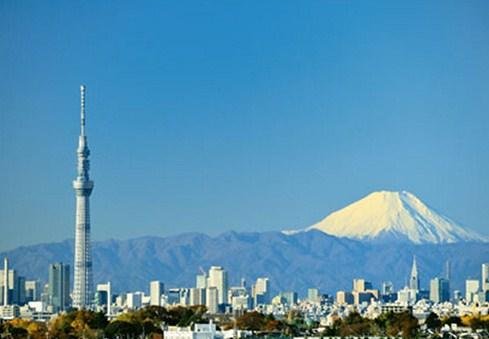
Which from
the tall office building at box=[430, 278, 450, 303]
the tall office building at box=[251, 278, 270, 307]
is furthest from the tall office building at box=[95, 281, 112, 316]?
the tall office building at box=[430, 278, 450, 303]

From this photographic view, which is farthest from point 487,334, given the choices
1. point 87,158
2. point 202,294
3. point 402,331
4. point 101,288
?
point 101,288

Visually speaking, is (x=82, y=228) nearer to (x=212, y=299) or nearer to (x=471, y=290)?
(x=212, y=299)

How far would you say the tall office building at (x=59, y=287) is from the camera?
135m

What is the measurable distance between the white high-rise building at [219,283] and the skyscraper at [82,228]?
2155 cm

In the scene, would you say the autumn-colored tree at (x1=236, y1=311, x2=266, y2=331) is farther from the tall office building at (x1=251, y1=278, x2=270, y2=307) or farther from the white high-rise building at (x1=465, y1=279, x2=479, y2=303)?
the white high-rise building at (x1=465, y1=279, x2=479, y2=303)

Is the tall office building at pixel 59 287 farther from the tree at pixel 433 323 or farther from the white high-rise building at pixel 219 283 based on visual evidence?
the tree at pixel 433 323

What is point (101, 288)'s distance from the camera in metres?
151

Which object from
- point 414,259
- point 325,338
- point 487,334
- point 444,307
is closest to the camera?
point 325,338

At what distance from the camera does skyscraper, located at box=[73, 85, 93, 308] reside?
372ft

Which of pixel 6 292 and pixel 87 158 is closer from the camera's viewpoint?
pixel 87 158

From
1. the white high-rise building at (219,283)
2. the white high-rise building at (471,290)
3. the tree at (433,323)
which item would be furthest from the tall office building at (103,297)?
the tree at (433,323)

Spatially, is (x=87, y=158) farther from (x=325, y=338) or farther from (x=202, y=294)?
(x=325, y=338)

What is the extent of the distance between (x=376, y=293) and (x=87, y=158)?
3838 cm

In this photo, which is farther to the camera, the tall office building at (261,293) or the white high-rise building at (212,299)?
the tall office building at (261,293)
